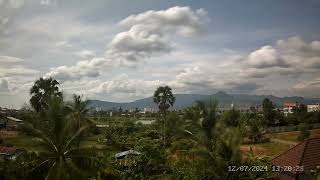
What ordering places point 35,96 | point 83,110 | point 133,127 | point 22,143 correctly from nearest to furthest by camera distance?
point 22,143
point 83,110
point 35,96
point 133,127

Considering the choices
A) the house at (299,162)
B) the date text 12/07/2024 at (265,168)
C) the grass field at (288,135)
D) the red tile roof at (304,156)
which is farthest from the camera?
the grass field at (288,135)

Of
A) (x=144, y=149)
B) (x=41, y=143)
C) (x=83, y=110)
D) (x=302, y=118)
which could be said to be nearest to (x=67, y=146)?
(x=41, y=143)

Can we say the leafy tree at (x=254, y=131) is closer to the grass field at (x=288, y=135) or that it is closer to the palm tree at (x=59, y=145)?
the grass field at (x=288, y=135)

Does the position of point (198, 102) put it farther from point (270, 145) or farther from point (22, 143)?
point (270, 145)

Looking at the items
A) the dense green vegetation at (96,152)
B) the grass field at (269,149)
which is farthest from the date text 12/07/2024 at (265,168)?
the grass field at (269,149)

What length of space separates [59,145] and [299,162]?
13966mm

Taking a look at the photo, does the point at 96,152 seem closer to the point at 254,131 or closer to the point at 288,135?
the point at 254,131

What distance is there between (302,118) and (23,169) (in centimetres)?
7074

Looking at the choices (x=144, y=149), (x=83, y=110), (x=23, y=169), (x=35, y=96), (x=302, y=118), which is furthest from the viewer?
(x=302, y=118)

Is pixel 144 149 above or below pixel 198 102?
below

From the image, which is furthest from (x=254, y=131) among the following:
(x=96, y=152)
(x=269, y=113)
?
(x=96, y=152)

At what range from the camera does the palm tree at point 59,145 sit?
17500 mm

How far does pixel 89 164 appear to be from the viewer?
18000 millimetres

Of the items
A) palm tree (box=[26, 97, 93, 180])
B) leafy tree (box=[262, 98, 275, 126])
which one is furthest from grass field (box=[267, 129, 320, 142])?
palm tree (box=[26, 97, 93, 180])
